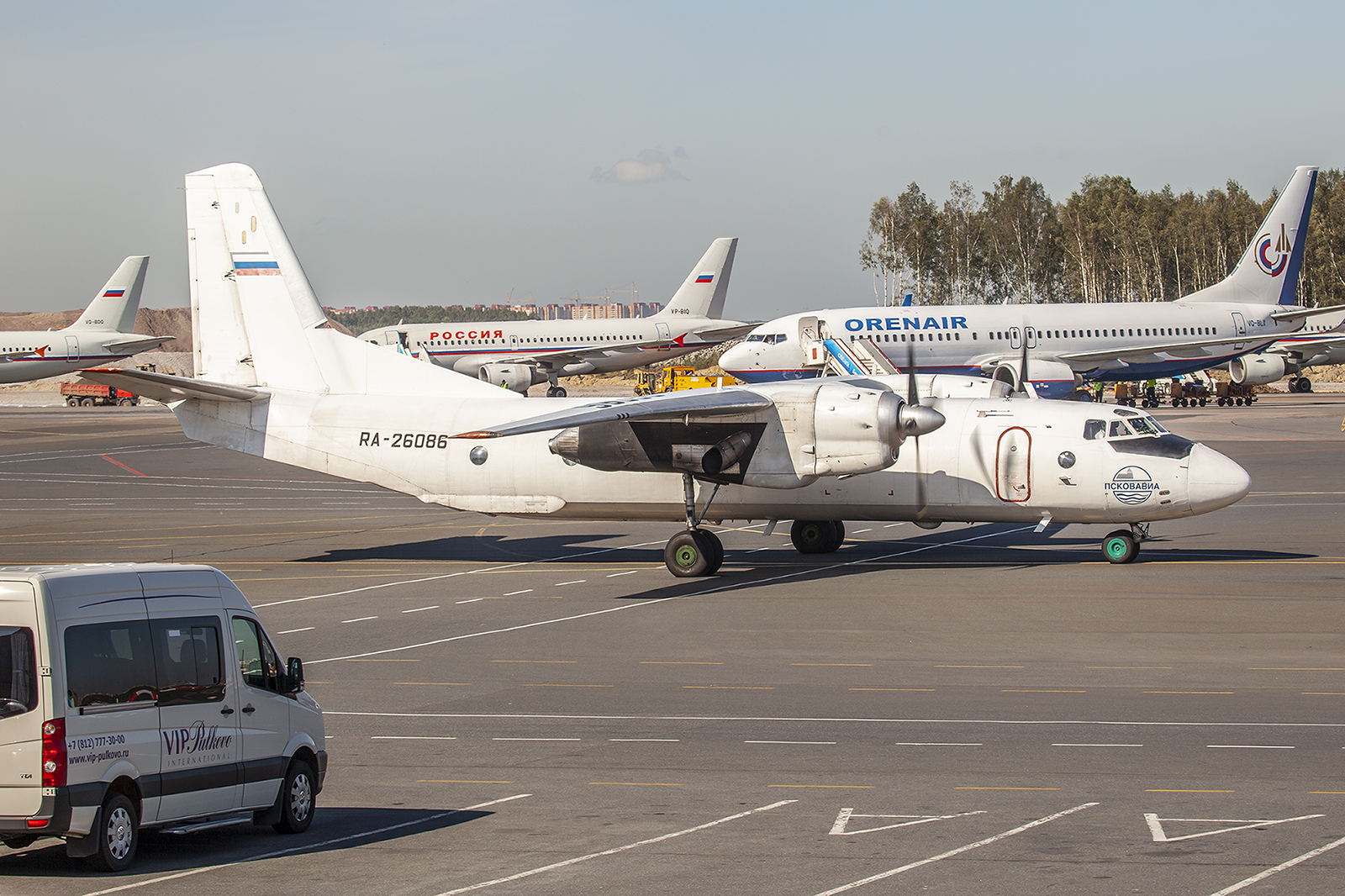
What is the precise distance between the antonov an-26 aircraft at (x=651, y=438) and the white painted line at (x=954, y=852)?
12511mm

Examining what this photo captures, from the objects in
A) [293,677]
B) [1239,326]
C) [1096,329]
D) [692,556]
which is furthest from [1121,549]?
[1239,326]

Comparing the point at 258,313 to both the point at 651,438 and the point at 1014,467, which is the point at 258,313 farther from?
the point at 1014,467

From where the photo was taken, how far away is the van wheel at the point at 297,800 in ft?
32.9

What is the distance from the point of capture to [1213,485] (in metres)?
22.9

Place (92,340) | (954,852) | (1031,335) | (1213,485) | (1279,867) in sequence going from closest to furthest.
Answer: (1279,867)
(954,852)
(1213,485)
(1031,335)
(92,340)

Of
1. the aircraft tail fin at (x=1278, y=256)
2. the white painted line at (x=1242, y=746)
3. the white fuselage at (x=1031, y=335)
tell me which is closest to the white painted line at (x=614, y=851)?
the white painted line at (x=1242, y=746)

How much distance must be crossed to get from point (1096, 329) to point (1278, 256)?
12.5 metres

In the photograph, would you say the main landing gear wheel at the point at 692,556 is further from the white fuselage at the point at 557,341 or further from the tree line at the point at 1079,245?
the tree line at the point at 1079,245

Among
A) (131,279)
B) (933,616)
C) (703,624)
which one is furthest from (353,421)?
(131,279)

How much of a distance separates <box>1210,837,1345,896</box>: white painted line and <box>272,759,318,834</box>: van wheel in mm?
6926

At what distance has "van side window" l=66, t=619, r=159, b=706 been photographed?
28.3 feet

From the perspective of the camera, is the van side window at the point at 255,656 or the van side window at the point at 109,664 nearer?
the van side window at the point at 109,664

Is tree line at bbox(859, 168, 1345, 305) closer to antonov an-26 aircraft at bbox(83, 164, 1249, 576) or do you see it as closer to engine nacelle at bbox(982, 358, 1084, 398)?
engine nacelle at bbox(982, 358, 1084, 398)

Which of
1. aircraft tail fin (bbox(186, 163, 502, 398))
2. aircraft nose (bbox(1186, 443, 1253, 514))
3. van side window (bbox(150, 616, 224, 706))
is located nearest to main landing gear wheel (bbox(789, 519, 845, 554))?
aircraft nose (bbox(1186, 443, 1253, 514))
